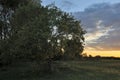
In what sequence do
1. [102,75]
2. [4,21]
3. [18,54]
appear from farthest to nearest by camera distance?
[4,21], [18,54], [102,75]

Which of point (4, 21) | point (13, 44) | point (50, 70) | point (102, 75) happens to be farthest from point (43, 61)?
point (4, 21)

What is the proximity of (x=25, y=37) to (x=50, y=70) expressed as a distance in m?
6.36

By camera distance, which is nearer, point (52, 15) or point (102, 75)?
point (102, 75)

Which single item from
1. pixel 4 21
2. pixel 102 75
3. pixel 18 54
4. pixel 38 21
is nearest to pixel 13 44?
pixel 18 54

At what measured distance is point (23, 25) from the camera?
47.2 meters

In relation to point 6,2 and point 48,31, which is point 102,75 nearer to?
point 48,31

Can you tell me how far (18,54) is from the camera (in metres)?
45.7

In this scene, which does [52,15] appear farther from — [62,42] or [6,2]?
[6,2]

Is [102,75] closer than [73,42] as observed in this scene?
Yes

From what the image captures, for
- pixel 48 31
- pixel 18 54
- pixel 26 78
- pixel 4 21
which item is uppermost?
pixel 4 21

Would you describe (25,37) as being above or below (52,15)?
below

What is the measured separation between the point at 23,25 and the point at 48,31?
15.9ft

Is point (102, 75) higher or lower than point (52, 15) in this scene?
lower

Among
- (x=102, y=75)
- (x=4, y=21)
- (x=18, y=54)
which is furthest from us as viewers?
(x=4, y=21)
